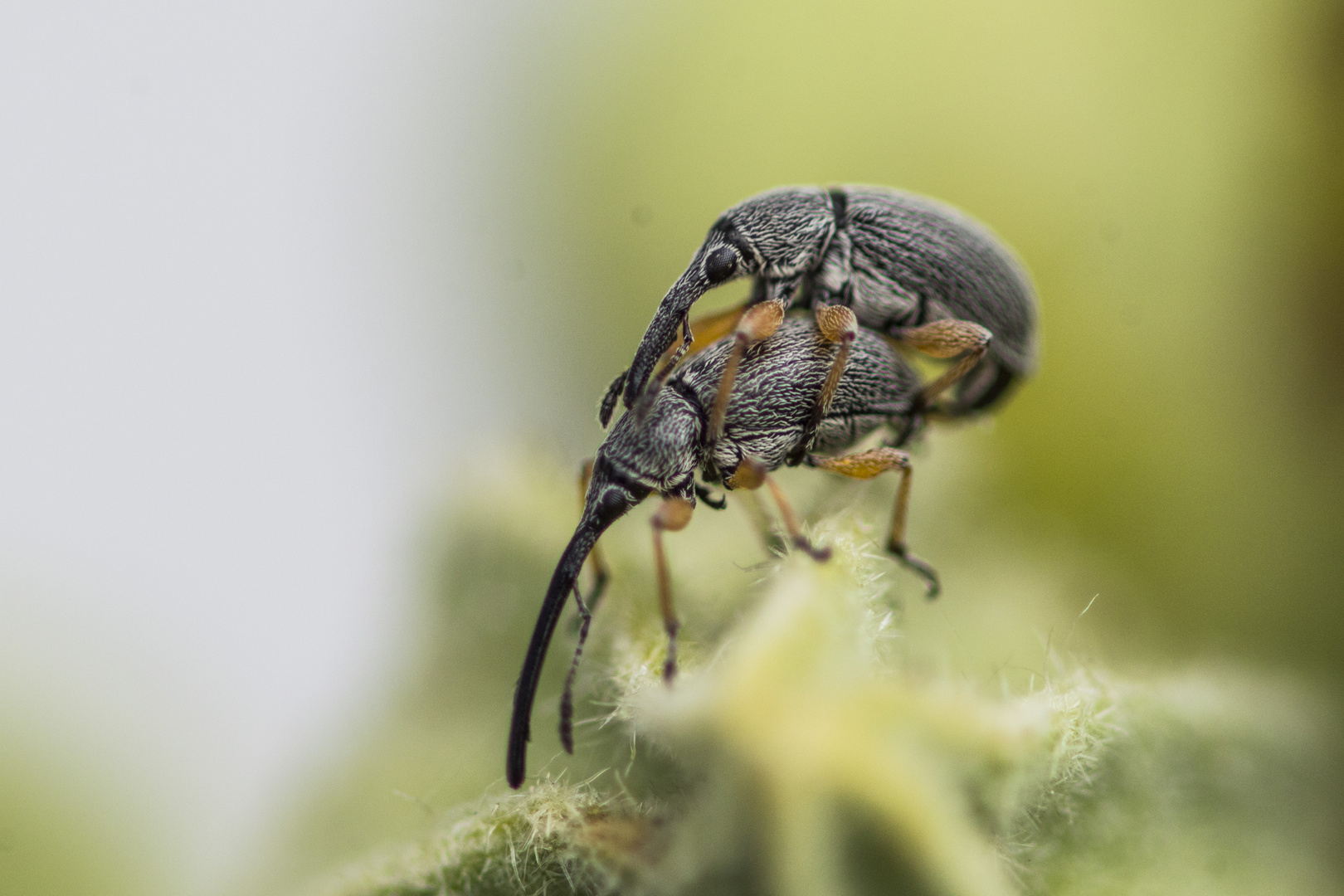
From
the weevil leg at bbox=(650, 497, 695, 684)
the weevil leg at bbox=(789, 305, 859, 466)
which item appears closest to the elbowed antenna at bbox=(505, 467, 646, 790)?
the weevil leg at bbox=(650, 497, 695, 684)

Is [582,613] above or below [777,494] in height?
below

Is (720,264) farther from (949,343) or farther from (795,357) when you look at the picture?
(949,343)

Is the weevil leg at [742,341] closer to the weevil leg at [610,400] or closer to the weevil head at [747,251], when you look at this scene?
the weevil head at [747,251]

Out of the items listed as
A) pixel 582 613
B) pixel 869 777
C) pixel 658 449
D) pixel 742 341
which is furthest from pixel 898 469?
pixel 869 777

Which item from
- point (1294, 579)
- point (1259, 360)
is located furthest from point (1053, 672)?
point (1259, 360)

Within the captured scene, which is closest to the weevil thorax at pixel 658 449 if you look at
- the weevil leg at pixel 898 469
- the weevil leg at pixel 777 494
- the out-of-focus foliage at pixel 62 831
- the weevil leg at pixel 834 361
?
the weevil leg at pixel 777 494

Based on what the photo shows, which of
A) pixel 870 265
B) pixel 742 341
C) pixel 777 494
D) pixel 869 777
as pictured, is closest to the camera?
pixel 869 777

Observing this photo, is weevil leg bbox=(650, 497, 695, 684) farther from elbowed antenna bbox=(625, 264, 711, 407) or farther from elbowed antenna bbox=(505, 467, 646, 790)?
elbowed antenna bbox=(625, 264, 711, 407)
